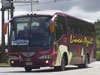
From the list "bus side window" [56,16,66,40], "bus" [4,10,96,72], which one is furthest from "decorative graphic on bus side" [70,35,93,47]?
"bus side window" [56,16,66,40]

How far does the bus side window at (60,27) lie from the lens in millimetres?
22753

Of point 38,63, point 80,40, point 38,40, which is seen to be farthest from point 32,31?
point 80,40

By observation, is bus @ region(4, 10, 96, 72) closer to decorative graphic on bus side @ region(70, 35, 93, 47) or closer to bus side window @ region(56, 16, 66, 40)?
bus side window @ region(56, 16, 66, 40)

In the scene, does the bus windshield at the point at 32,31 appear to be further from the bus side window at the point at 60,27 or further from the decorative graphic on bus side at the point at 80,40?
the decorative graphic on bus side at the point at 80,40

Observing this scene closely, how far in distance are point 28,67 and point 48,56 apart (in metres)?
2.30

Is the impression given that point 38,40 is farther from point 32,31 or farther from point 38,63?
point 38,63

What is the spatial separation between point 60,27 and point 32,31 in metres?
2.03

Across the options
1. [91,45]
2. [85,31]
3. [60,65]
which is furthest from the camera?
[91,45]

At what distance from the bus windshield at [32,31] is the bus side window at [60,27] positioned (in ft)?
3.15

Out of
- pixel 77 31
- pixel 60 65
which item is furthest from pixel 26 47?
pixel 77 31

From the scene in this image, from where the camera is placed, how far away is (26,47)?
22.2m

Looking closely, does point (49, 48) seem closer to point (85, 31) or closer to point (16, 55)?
point (16, 55)

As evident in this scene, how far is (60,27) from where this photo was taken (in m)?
23.3

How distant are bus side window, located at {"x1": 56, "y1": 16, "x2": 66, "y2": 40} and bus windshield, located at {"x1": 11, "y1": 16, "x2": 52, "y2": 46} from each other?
0.96m
